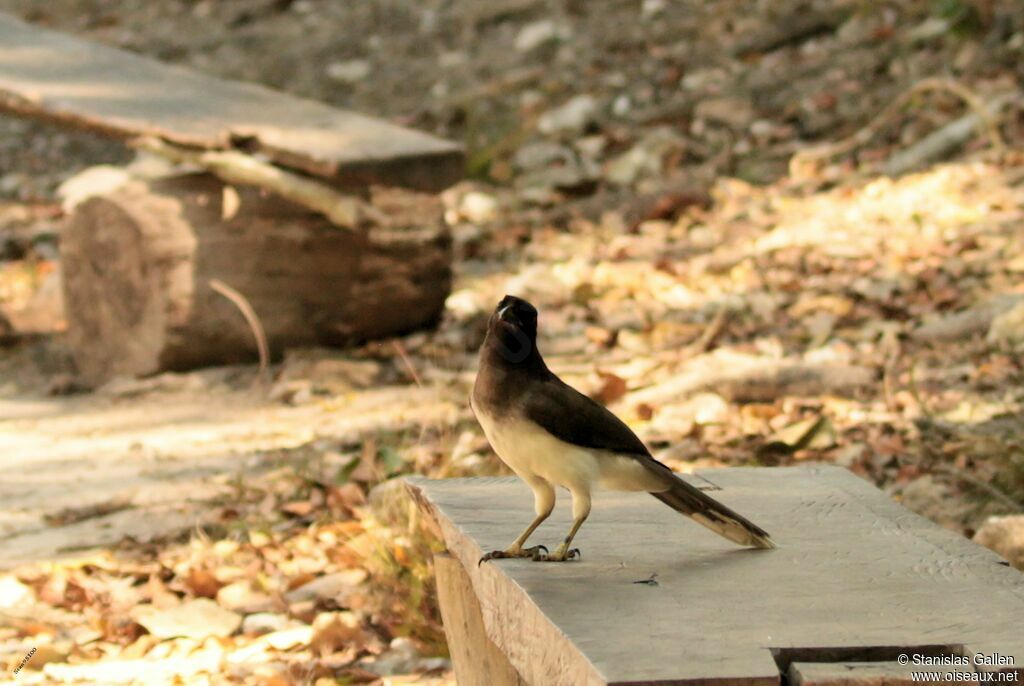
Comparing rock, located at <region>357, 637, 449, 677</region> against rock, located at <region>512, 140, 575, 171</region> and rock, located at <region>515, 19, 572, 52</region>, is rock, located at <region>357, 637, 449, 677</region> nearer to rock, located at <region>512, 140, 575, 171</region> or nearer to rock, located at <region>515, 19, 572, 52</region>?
rock, located at <region>512, 140, 575, 171</region>

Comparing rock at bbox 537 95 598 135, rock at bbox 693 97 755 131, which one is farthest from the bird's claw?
rock at bbox 537 95 598 135

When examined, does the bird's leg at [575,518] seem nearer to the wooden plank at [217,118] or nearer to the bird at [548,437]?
the bird at [548,437]

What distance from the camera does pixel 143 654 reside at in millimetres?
3172

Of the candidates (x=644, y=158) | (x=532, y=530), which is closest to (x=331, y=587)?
(x=532, y=530)

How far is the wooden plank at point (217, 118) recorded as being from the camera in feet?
16.1

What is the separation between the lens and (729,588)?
2219 mm

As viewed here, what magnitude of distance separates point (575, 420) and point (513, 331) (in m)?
0.18

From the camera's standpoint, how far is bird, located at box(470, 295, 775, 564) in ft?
7.48

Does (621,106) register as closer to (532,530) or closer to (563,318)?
(563,318)

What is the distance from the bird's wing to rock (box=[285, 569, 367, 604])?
4.29 feet

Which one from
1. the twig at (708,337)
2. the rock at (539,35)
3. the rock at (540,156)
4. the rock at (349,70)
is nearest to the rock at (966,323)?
the twig at (708,337)

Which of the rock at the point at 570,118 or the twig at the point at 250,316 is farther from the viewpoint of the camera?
the rock at the point at 570,118

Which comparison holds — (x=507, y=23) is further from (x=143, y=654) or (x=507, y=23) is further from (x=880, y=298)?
(x=143, y=654)

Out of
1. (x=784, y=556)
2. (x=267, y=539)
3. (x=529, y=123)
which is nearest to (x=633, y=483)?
(x=784, y=556)
